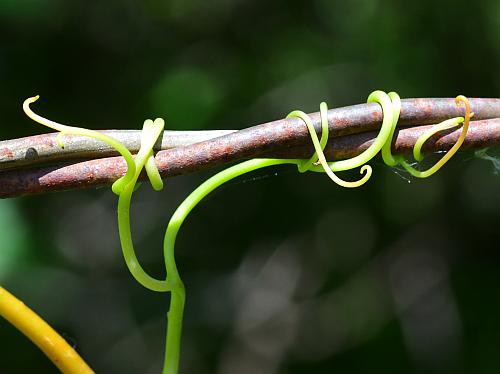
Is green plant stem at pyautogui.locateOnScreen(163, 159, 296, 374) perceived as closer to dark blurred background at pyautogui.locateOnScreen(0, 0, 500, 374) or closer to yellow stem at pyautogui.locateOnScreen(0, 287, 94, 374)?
yellow stem at pyautogui.locateOnScreen(0, 287, 94, 374)

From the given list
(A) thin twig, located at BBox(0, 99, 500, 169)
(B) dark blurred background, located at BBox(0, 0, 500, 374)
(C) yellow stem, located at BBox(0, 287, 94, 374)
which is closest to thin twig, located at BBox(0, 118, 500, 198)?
(A) thin twig, located at BBox(0, 99, 500, 169)

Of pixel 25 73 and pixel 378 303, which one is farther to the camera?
pixel 378 303

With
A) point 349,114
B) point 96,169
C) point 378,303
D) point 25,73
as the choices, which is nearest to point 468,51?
point 378,303

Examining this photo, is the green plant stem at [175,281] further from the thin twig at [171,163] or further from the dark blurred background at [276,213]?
the dark blurred background at [276,213]

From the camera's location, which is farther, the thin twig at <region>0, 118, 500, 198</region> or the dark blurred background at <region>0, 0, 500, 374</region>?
the dark blurred background at <region>0, 0, 500, 374</region>

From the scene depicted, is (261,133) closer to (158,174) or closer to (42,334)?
(158,174)

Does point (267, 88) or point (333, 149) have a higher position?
point (267, 88)

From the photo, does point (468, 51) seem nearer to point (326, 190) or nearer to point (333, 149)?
point (326, 190)
